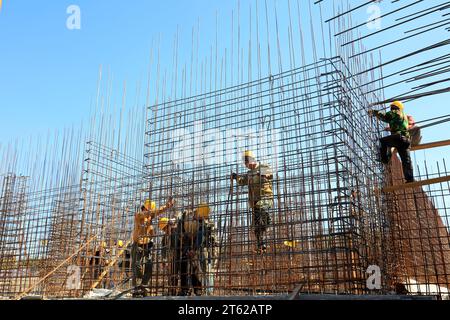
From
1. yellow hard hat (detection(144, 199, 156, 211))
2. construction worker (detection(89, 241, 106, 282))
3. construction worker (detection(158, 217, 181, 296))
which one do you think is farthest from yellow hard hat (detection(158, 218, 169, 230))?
construction worker (detection(89, 241, 106, 282))

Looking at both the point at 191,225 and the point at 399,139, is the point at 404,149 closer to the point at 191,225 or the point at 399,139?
the point at 399,139

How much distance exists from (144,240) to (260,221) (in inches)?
72.1

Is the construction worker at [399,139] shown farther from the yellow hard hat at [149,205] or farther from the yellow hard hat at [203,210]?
the yellow hard hat at [149,205]

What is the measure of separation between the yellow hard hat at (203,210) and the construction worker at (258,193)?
552 millimetres

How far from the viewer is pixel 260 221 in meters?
6.33

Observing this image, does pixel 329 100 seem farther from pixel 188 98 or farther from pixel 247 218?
pixel 188 98

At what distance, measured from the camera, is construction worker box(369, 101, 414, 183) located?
6281mm

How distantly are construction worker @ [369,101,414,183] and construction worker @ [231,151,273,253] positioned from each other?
1677 mm

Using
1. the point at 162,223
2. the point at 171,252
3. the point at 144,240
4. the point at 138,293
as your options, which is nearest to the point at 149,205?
the point at 162,223
